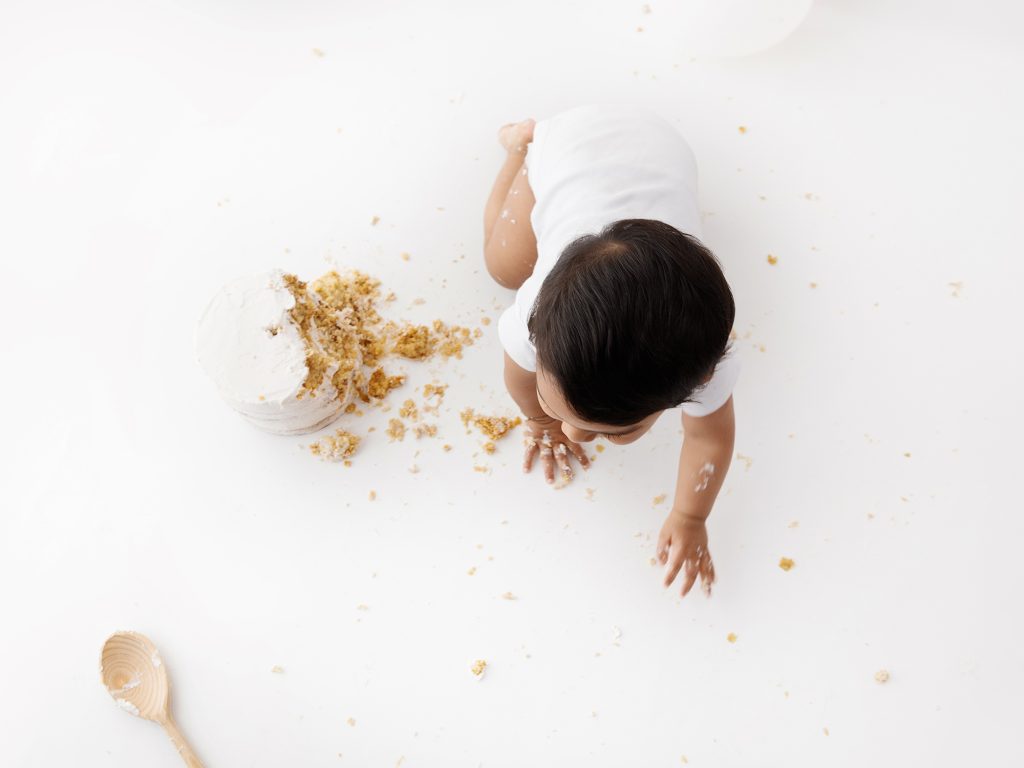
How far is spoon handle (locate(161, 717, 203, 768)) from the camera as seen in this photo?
899 mm

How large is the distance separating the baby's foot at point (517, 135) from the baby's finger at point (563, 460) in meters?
0.39

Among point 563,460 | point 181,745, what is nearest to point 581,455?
point 563,460

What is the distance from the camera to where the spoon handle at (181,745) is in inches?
35.4

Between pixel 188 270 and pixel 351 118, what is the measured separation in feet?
1.00

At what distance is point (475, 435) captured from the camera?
1.01 m

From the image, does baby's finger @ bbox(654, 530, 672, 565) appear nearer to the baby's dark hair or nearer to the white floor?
the white floor

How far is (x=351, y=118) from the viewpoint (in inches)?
45.1

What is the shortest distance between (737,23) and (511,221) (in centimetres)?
44

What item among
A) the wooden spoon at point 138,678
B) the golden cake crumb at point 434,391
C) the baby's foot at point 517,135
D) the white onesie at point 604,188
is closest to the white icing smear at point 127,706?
the wooden spoon at point 138,678

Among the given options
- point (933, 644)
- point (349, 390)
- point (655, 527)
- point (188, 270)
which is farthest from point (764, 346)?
point (188, 270)

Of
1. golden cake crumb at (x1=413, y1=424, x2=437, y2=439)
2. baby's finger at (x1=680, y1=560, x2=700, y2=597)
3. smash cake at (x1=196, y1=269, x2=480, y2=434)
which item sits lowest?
baby's finger at (x1=680, y1=560, x2=700, y2=597)

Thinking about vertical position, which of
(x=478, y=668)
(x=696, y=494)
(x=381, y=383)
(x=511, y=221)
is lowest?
(x=478, y=668)

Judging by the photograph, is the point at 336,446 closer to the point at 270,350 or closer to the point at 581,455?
the point at 270,350

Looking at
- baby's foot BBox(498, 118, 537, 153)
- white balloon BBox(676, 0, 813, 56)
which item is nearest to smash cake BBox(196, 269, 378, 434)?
baby's foot BBox(498, 118, 537, 153)
